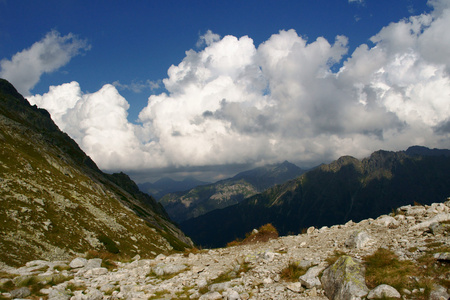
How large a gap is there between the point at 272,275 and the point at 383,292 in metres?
5.60

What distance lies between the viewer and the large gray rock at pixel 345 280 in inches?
380

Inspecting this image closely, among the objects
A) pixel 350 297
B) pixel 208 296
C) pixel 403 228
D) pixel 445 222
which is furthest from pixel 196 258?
pixel 445 222

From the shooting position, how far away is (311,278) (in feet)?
37.7

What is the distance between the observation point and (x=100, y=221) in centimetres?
9038

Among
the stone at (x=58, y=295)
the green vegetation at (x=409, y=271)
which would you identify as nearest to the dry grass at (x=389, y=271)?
the green vegetation at (x=409, y=271)

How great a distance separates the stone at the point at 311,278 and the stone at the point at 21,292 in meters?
16.1

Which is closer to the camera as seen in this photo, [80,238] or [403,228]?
[403,228]

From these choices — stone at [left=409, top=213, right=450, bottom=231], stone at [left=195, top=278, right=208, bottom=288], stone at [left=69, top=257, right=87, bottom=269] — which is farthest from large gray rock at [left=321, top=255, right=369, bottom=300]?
stone at [left=69, top=257, right=87, bottom=269]

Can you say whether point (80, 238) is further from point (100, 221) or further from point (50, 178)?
point (50, 178)

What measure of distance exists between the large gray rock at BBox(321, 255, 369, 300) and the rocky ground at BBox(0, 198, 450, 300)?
4 centimetres

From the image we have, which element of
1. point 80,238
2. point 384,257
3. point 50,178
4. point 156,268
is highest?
point 50,178

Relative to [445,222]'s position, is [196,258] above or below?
below

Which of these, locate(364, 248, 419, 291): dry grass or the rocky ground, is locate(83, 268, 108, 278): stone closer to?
the rocky ground

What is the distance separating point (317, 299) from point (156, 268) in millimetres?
12907
